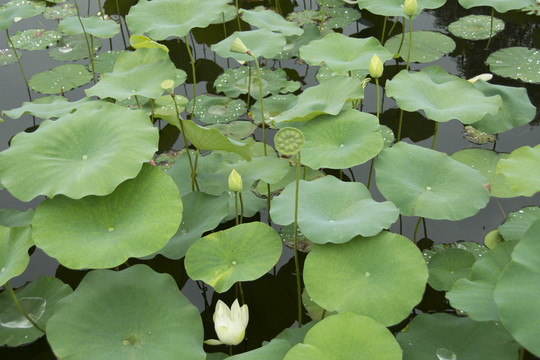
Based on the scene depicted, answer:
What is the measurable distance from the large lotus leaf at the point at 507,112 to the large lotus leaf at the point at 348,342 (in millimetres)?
1287

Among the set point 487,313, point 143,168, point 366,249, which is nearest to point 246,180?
point 143,168

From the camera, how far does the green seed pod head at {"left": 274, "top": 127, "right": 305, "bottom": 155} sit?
1613 mm

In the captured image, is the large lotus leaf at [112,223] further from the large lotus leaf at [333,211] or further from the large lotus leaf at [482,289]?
the large lotus leaf at [482,289]

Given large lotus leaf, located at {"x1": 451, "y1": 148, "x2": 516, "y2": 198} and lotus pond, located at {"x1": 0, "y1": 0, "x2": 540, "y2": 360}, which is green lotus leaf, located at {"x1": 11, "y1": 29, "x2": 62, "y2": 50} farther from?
large lotus leaf, located at {"x1": 451, "y1": 148, "x2": 516, "y2": 198}

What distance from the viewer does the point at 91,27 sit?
3.21 m

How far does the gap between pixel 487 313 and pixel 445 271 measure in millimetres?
460

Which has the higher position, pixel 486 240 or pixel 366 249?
pixel 366 249

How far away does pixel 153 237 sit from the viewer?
167 cm

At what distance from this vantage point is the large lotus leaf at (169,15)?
2.60 meters

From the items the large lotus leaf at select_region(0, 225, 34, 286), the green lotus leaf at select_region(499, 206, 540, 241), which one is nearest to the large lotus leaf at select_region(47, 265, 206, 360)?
the large lotus leaf at select_region(0, 225, 34, 286)

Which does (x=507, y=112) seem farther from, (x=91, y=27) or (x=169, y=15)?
(x=91, y=27)

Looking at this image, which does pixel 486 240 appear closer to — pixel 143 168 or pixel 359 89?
pixel 359 89

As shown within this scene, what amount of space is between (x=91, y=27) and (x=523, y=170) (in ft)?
8.51

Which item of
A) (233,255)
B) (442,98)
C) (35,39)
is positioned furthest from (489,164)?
(35,39)
